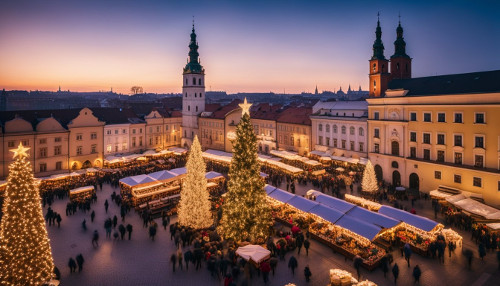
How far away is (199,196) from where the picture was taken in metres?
21.5

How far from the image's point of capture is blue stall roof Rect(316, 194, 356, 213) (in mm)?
21884

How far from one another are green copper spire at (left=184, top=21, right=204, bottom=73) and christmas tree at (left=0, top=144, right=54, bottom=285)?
49599 millimetres

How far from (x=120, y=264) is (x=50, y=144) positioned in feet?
96.3

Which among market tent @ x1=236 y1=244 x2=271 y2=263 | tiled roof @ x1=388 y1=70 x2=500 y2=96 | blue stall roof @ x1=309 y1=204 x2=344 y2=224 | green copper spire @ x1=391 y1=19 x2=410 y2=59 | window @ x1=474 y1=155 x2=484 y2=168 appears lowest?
market tent @ x1=236 y1=244 x2=271 y2=263

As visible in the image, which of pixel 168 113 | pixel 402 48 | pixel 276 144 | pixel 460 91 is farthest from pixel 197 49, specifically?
pixel 460 91

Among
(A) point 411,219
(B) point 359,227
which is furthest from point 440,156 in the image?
(B) point 359,227

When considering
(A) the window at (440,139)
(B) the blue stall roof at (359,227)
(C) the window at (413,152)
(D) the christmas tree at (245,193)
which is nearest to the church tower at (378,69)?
(C) the window at (413,152)

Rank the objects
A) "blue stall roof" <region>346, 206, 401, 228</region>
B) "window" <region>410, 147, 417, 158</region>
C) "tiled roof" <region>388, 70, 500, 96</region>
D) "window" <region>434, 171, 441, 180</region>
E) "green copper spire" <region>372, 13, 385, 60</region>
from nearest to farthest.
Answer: "blue stall roof" <region>346, 206, 401, 228</region>, "tiled roof" <region>388, 70, 500, 96</region>, "window" <region>434, 171, 441, 180</region>, "window" <region>410, 147, 417, 158</region>, "green copper spire" <region>372, 13, 385, 60</region>

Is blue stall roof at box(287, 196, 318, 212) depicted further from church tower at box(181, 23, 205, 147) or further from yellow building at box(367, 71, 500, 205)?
church tower at box(181, 23, 205, 147)

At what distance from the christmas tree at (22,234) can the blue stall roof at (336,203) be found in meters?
17.9

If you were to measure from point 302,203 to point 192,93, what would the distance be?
44.0 meters

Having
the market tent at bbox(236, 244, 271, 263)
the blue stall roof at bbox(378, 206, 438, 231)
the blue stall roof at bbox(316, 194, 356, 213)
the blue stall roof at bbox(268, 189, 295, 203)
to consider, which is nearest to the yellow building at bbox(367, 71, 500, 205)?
the blue stall roof at bbox(378, 206, 438, 231)

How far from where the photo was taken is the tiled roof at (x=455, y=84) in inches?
1076

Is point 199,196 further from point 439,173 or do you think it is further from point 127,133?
point 127,133
